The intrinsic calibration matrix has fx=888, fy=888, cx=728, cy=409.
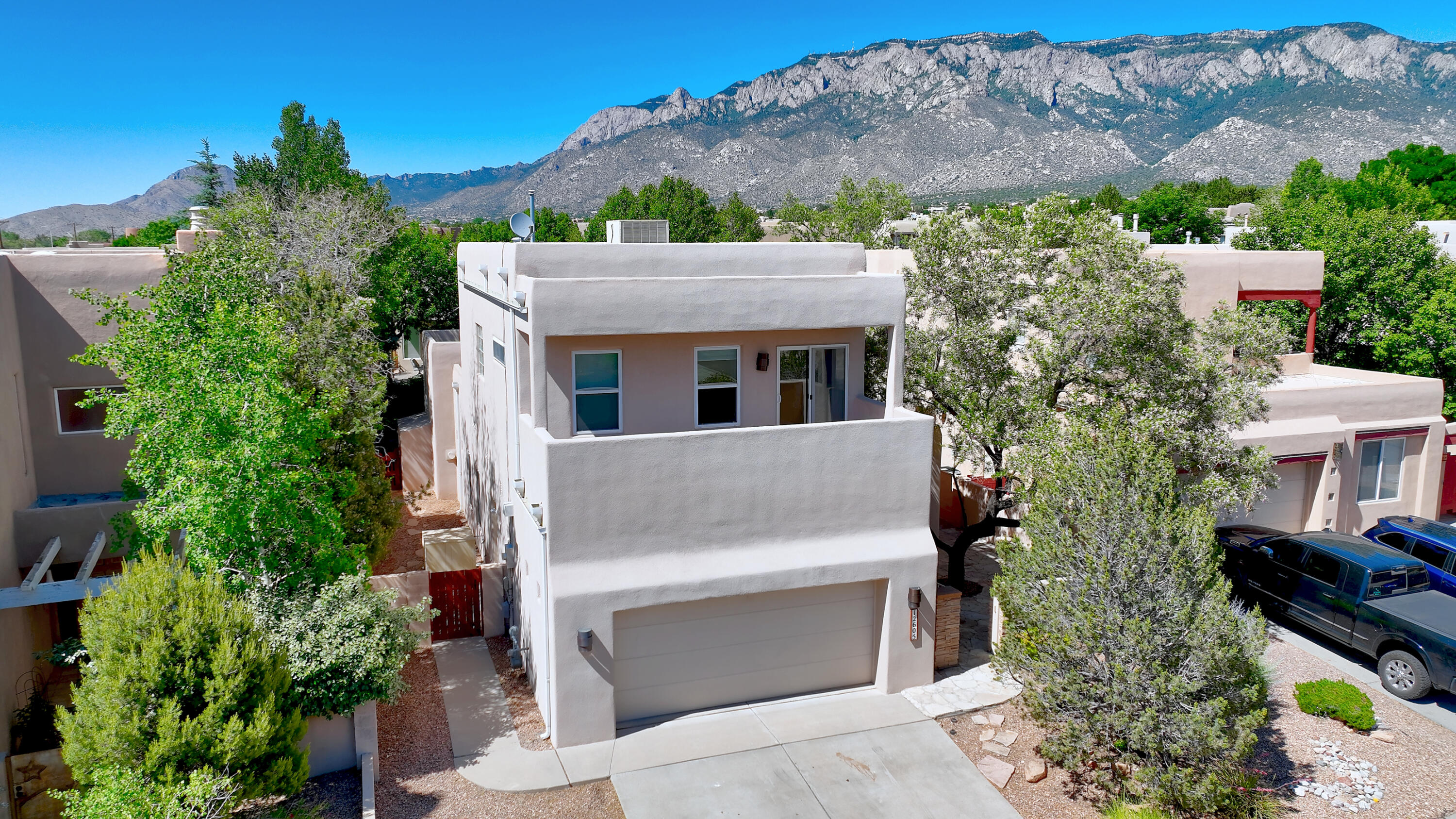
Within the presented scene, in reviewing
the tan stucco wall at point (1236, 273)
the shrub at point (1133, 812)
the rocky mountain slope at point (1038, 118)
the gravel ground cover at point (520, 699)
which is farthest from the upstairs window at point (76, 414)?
the rocky mountain slope at point (1038, 118)

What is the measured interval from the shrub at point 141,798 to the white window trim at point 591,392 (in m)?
6.16

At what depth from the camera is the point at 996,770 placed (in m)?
11.4

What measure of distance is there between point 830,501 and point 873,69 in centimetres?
11419

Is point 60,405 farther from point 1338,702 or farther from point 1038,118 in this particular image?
point 1038,118

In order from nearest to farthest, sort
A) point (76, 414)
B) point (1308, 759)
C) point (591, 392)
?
point (1308, 759) < point (591, 392) < point (76, 414)

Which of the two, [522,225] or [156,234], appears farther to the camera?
[156,234]

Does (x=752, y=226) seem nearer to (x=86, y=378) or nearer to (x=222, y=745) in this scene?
(x=86, y=378)

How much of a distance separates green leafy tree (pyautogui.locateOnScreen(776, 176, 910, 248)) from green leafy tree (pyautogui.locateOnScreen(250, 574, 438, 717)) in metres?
37.1

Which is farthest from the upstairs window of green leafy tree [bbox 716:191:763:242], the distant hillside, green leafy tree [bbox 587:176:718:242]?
the distant hillside

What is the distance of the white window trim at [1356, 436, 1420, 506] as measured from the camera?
19703 mm

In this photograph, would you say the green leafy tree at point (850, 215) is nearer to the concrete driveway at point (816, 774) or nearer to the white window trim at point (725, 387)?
the white window trim at point (725, 387)

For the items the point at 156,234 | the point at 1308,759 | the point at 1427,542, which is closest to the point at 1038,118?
the point at 156,234

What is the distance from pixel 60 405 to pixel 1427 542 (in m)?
24.5

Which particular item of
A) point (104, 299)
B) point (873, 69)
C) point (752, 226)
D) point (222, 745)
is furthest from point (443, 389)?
point (873, 69)
